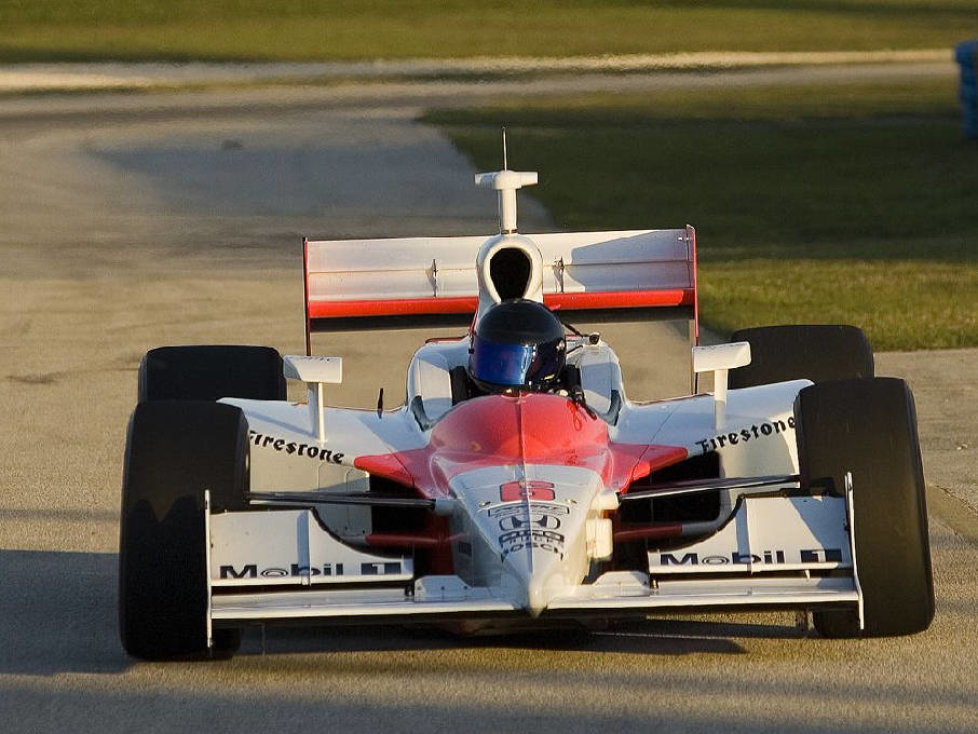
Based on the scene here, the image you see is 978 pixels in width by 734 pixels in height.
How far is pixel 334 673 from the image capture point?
7.38 meters

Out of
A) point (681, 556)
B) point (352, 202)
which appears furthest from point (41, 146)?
point (681, 556)

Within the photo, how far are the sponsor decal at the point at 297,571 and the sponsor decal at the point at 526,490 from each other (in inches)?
18.4

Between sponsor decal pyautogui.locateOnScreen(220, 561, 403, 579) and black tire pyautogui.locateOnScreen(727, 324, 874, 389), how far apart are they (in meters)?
3.06

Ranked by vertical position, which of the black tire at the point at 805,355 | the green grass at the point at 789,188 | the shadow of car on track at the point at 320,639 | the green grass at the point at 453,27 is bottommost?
the shadow of car on track at the point at 320,639

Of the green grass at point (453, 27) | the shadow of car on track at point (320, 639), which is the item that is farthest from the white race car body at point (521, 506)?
the green grass at point (453, 27)

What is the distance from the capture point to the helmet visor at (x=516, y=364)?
27.3ft

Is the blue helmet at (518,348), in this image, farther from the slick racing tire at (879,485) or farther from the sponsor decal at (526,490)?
the slick racing tire at (879,485)

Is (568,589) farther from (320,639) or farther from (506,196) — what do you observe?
(506,196)

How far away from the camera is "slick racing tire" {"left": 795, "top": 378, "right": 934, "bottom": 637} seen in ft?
23.8

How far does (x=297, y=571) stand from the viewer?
715 centimetres

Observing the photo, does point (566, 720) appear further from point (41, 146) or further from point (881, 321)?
point (41, 146)

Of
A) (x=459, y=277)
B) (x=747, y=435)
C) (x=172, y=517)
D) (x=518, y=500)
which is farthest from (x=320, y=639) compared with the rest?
(x=459, y=277)

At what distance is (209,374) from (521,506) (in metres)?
2.79

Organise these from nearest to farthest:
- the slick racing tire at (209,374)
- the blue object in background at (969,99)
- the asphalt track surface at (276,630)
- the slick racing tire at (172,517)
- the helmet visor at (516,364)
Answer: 1. the asphalt track surface at (276,630)
2. the slick racing tire at (172,517)
3. the helmet visor at (516,364)
4. the slick racing tire at (209,374)
5. the blue object in background at (969,99)
